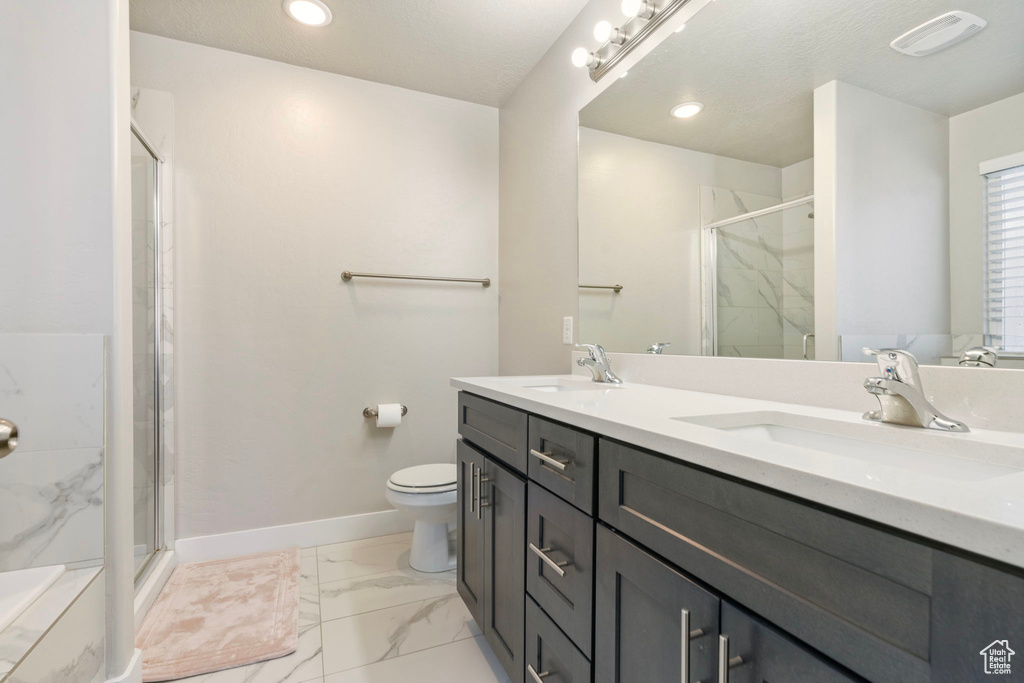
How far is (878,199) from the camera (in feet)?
3.16

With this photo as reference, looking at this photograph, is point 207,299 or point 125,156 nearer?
point 125,156

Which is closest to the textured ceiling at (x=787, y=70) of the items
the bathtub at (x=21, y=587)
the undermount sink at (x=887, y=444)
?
the undermount sink at (x=887, y=444)

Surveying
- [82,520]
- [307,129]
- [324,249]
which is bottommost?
[82,520]

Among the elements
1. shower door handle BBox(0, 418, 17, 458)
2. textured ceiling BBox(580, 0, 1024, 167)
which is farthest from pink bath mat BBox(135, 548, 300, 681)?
textured ceiling BBox(580, 0, 1024, 167)

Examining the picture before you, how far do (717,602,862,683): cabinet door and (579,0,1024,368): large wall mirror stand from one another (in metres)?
0.63

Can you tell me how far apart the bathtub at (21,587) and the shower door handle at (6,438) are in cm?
32

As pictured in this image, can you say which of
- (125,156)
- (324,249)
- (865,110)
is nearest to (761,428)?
(865,110)

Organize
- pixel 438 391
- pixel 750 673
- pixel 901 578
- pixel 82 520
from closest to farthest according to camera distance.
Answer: pixel 901 578, pixel 750 673, pixel 82 520, pixel 438 391

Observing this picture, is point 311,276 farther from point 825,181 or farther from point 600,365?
point 825,181

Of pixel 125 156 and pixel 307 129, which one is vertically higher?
pixel 307 129

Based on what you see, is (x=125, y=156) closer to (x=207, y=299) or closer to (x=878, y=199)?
(x=207, y=299)

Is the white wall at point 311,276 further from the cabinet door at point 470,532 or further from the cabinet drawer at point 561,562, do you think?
the cabinet drawer at point 561,562

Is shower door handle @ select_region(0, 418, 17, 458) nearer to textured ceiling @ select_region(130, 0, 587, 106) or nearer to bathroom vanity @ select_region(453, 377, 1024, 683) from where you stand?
bathroom vanity @ select_region(453, 377, 1024, 683)

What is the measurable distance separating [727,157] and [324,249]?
1813mm
